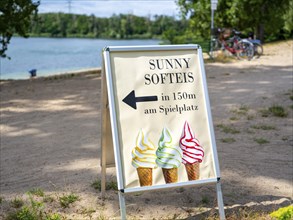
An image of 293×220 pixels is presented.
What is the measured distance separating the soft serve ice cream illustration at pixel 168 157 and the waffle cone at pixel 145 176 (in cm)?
9

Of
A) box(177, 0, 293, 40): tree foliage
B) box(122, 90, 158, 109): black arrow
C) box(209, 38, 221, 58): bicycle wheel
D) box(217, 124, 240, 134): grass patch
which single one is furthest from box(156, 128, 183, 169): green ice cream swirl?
box(177, 0, 293, 40): tree foliage

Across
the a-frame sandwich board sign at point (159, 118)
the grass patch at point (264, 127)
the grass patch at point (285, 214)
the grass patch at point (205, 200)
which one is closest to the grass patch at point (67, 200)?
the a-frame sandwich board sign at point (159, 118)

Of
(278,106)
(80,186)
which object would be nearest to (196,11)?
(278,106)

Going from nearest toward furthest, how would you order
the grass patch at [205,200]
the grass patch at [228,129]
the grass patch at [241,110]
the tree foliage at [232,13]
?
the grass patch at [205,200]
the grass patch at [228,129]
the grass patch at [241,110]
the tree foliage at [232,13]

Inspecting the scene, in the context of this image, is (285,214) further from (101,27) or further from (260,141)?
(101,27)

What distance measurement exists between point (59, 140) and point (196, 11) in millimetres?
16181

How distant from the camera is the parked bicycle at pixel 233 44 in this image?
15.7 metres

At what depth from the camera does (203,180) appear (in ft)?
10.3

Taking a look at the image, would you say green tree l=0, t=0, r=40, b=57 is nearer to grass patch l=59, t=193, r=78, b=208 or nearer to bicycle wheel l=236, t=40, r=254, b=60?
bicycle wheel l=236, t=40, r=254, b=60

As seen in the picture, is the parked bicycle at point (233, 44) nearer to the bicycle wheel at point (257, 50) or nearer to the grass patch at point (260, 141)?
the bicycle wheel at point (257, 50)

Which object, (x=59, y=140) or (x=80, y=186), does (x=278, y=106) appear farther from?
(x=80, y=186)

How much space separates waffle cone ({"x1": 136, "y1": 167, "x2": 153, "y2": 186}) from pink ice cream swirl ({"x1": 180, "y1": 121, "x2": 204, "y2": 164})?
27 cm

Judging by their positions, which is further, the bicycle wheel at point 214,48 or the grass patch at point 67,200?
the bicycle wheel at point 214,48

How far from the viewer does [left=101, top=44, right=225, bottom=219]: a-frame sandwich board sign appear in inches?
120
